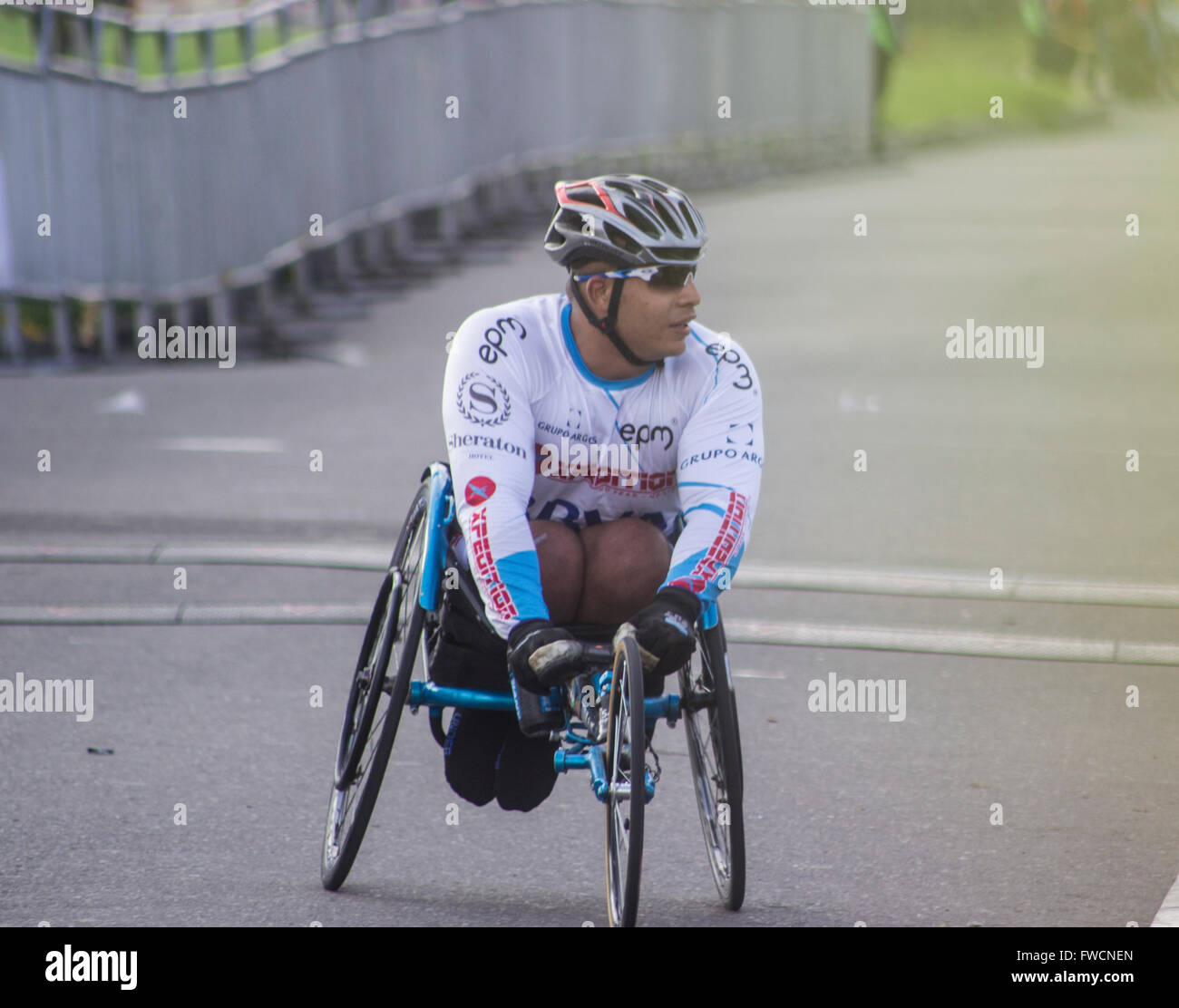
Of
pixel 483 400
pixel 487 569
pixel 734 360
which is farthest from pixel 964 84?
pixel 487 569

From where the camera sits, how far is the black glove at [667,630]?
4324 mm

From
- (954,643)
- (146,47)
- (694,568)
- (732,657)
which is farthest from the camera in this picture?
(146,47)

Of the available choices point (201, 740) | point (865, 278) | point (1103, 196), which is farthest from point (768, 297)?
point (201, 740)

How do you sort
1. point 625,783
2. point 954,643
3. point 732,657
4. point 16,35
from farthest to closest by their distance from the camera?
point 16,35, point 954,643, point 732,657, point 625,783

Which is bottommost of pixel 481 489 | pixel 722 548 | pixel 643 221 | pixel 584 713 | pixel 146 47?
pixel 584 713

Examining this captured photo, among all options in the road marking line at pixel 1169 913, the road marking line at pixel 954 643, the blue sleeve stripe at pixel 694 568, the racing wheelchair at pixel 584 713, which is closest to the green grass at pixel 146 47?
the road marking line at pixel 954 643

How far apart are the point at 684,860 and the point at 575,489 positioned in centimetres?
102

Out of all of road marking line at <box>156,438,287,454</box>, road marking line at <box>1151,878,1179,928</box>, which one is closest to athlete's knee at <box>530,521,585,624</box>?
road marking line at <box>1151,878,1179,928</box>

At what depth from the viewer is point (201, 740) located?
6.16 meters

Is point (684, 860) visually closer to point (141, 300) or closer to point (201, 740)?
point (201, 740)

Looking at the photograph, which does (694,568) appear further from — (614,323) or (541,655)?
(614,323)

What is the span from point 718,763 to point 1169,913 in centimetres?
107

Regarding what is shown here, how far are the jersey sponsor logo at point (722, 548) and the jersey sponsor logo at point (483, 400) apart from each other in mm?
541

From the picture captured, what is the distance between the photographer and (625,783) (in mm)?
4289
